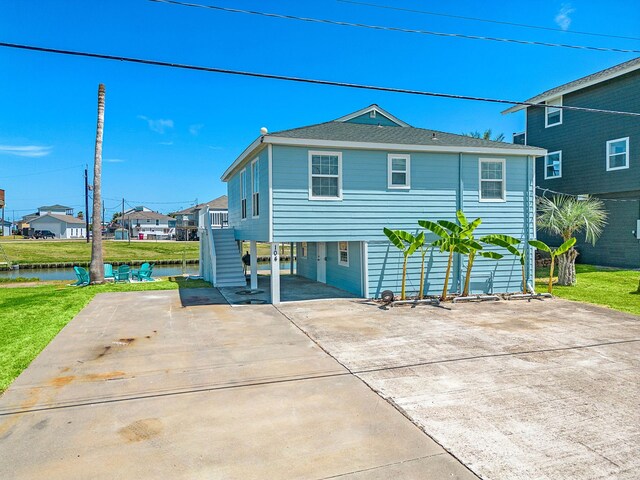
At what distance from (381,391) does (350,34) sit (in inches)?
322

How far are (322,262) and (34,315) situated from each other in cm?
947

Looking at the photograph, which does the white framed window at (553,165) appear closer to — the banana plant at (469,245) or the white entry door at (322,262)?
the banana plant at (469,245)

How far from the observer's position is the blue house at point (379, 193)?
459 inches

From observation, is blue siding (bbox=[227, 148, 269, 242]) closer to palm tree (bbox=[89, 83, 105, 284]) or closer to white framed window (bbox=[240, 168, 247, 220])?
white framed window (bbox=[240, 168, 247, 220])

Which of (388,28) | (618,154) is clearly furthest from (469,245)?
(618,154)

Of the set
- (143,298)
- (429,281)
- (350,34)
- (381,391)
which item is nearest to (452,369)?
(381,391)

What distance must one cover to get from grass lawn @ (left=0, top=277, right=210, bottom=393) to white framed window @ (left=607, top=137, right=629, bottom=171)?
17.9 meters

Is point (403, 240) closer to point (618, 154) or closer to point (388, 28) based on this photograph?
point (388, 28)

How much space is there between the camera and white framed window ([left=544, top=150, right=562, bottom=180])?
830 inches

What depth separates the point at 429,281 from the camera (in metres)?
12.8

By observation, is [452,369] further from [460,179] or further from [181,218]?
[181,218]

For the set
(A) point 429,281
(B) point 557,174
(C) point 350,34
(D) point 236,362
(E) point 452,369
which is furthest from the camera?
(B) point 557,174

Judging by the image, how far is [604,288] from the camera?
555 inches

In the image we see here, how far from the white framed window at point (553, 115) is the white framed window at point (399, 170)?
1287cm
